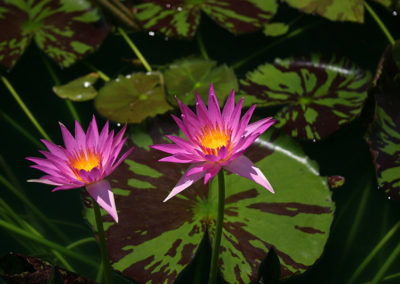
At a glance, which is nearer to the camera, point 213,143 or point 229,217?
point 213,143

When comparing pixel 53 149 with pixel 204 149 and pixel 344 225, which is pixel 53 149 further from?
pixel 344 225

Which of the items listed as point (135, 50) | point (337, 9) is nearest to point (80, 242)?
point (135, 50)

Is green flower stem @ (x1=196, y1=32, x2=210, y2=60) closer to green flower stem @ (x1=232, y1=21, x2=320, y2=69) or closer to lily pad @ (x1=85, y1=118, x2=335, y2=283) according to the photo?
green flower stem @ (x1=232, y1=21, x2=320, y2=69)

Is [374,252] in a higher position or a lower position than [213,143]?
lower

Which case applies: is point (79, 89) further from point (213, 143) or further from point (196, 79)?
point (213, 143)

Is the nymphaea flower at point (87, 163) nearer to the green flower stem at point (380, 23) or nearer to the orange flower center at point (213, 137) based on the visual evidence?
the orange flower center at point (213, 137)

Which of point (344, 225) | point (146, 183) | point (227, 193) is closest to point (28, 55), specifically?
point (146, 183)
